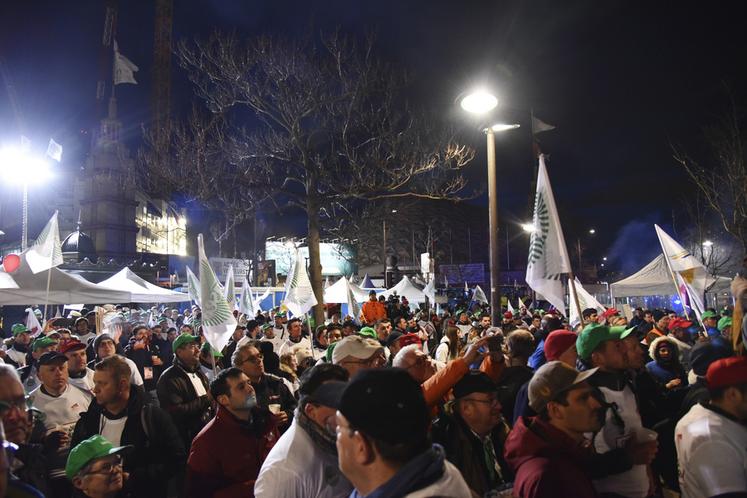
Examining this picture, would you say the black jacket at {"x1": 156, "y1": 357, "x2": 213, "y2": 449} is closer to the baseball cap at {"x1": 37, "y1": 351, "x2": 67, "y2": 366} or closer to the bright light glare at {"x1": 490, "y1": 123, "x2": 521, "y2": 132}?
the baseball cap at {"x1": 37, "y1": 351, "x2": 67, "y2": 366}

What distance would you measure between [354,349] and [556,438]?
194 cm

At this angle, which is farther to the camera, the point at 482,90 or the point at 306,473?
the point at 482,90

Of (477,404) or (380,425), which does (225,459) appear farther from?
(380,425)

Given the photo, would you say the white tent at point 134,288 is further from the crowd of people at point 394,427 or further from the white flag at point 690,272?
the white flag at point 690,272

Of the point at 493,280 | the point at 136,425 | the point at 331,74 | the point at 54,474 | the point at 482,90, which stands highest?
the point at 331,74

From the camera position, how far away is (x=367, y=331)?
8438 millimetres

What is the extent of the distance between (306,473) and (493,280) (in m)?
6.89

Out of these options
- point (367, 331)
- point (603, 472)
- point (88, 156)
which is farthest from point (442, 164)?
point (88, 156)

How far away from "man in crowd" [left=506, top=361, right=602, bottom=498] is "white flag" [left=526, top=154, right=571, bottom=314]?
11.0 feet

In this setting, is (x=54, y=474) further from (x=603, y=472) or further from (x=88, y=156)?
(x=88, y=156)

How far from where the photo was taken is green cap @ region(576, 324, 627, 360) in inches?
170

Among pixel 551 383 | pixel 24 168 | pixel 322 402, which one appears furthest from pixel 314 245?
pixel 551 383

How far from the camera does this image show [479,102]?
27.0 ft

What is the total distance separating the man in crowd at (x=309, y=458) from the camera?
8.98ft
